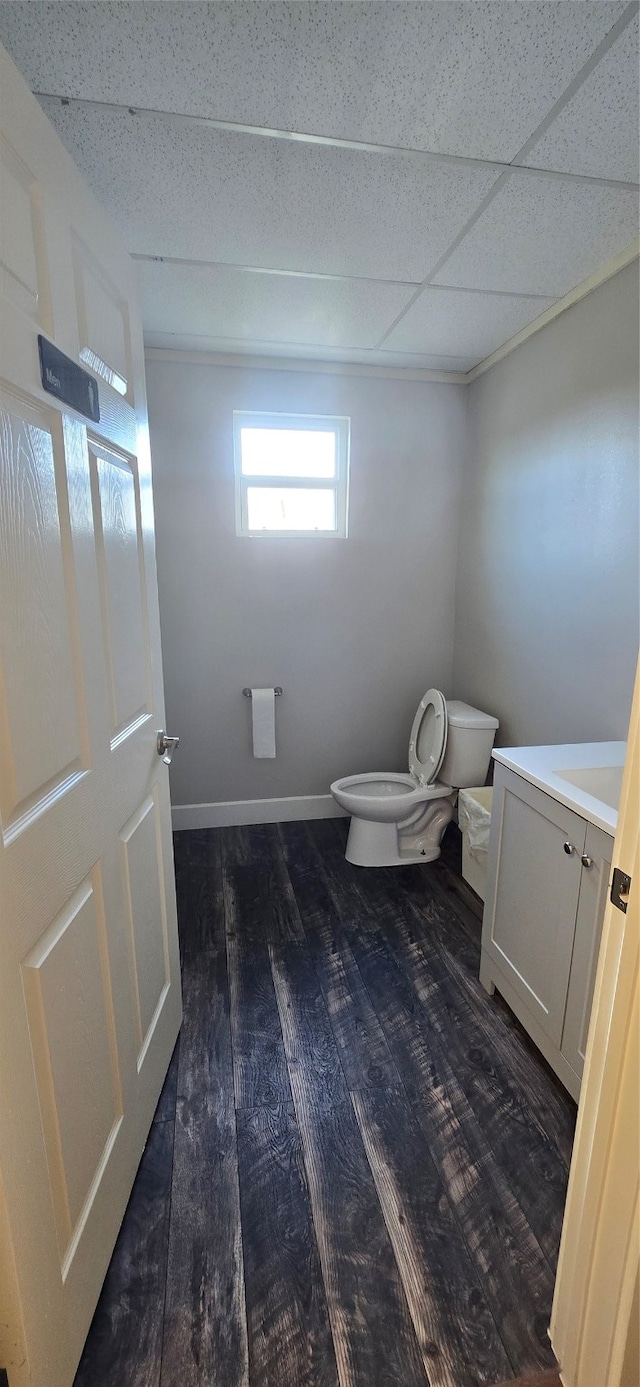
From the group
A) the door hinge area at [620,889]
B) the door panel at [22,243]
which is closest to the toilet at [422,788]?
the door hinge area at [620,889]

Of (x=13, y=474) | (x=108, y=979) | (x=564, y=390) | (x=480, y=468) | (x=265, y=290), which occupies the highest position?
(x=265, y=290)

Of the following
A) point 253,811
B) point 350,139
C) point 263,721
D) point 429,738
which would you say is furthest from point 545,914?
point 350,139

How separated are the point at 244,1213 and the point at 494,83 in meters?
2.39

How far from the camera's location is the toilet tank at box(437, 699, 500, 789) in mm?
2486

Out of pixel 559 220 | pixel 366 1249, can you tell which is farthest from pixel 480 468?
pixel 366 1249

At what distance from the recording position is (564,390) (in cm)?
200

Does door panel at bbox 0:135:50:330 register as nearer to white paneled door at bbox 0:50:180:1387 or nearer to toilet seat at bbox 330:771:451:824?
white paneled door at bbox 0:50:180:1387

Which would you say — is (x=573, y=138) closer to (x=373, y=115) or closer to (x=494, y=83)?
(x=494, y=83)

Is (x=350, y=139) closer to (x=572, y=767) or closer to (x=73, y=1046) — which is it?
(x=572, y=767)

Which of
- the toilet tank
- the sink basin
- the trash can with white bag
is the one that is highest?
the sink basin

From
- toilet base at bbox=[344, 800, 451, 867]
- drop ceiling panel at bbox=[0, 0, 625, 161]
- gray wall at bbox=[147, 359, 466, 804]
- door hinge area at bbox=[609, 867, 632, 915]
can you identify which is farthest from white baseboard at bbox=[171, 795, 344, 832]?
drop ceiling panel at bbox=[0, 0, 625, 161]

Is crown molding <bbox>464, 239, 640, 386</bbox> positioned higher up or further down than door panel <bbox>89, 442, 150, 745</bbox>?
higher up

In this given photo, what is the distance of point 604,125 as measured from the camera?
1175 mm

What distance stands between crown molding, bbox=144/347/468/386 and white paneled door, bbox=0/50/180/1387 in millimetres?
1314
